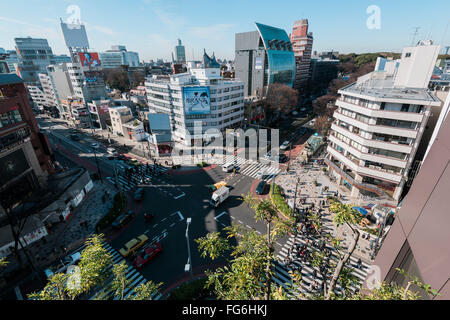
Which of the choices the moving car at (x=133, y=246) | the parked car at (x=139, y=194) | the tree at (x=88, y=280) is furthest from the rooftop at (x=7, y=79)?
the tree at (x=88, y=280)

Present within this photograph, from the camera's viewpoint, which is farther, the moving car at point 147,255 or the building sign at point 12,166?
the building sign at point 12,166

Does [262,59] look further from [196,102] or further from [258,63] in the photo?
[196,102]

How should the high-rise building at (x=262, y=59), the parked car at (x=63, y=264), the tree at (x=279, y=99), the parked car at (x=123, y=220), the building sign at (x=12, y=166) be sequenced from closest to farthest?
the parked car at (x=63, y=264) → the building sign at (x=12, y=166) → the parked car at (x=123, y=220) → the tree at (x=279, y=99) → the high-rise building at (x=262, y=59)

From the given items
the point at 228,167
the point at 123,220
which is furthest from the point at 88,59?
the point at 123,220

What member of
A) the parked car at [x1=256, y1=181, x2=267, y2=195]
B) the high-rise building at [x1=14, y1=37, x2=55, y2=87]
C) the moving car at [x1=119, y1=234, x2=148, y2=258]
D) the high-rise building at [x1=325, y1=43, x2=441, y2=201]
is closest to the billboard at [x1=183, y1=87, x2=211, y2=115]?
the parked car at [x1=256, y1=181, x2=267, y2=195]

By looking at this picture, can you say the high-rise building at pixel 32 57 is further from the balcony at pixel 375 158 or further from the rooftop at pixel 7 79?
the balcony at pixel 375 158

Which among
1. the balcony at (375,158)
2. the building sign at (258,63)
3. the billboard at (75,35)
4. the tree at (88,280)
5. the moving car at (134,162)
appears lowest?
the moving car at (134,162)
